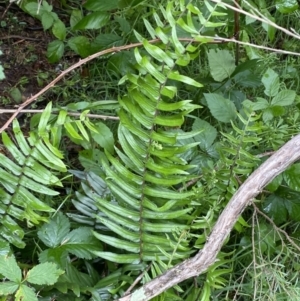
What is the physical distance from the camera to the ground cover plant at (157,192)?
1.39 m

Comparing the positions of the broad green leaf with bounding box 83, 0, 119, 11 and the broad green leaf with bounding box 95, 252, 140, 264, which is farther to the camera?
the broad green leaf with bounding box 83, 0, 119, 11

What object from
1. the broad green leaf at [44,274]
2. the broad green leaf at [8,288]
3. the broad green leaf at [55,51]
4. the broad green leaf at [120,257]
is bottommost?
the broad green leaf at [120,257]

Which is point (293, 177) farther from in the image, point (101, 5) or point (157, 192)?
point (101, 5)

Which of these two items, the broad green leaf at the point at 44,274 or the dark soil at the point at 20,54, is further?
the dark soil at the point at 20,54

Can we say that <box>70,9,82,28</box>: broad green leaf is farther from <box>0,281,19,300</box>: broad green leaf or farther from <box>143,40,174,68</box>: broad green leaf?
<box>0,281,19,300</box>: broad green leaf

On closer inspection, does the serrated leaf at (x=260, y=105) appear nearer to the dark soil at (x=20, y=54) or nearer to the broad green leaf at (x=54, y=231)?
the broad green leaf at (x=54, y=231)

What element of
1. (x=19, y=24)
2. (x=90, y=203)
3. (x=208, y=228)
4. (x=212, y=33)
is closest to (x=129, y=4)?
(x=212, y=33)

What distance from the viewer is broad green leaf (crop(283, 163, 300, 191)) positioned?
5.60 feet

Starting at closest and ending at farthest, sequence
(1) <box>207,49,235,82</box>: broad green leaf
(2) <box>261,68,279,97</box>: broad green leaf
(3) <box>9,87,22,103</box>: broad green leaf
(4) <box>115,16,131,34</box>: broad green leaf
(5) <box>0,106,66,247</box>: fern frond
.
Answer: (5) <box>0,106,66,247</box>: fern frond
(2) <box>261,68,279,97</box>: broad green leaf
(1) <box>207,49,235,82</box>: broad green leaf
(4) <box>115,16,131,34</box>: broad green leaf
(3) <box>9,87,22,103</box>: broad green leaf

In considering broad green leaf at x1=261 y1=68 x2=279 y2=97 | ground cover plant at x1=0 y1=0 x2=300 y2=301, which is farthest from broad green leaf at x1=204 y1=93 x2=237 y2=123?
broad green leaf at x1=261 y1=68 x2=279 y2=97

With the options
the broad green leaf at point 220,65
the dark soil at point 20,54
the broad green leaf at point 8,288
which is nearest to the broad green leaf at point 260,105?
the broad green leaf at point 220,65

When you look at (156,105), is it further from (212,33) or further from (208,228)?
(212,33)

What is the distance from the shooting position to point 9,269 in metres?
1.34

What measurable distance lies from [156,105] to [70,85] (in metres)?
1.03
